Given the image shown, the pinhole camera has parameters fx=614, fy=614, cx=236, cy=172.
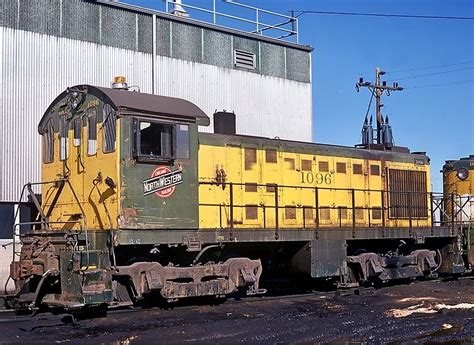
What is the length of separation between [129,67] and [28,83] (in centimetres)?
318

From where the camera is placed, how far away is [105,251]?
10.6 meters

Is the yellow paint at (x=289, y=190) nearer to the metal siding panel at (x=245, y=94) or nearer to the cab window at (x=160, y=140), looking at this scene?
the cab window at (x=160, y=140)

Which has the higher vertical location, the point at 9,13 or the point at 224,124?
the point at 9,13

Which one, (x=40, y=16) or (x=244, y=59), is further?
(x=244, y=59)

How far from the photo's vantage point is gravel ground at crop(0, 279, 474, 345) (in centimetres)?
896

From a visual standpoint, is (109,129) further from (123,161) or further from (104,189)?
(104,189)

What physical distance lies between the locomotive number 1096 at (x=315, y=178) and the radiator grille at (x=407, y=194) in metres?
2.05

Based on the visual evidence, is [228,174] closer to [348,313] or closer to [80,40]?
[348,313]

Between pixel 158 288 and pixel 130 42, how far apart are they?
32.6ft

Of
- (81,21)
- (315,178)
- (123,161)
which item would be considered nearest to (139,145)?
(123,161)

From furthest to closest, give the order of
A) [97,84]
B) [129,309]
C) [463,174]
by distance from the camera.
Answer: [463,174], [97,84], [129,309]

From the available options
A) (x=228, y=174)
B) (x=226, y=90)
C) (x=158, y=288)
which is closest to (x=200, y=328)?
(x=158, y=288)

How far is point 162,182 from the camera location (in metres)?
11.3

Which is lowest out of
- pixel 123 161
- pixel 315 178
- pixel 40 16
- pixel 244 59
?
pixel 315 178
